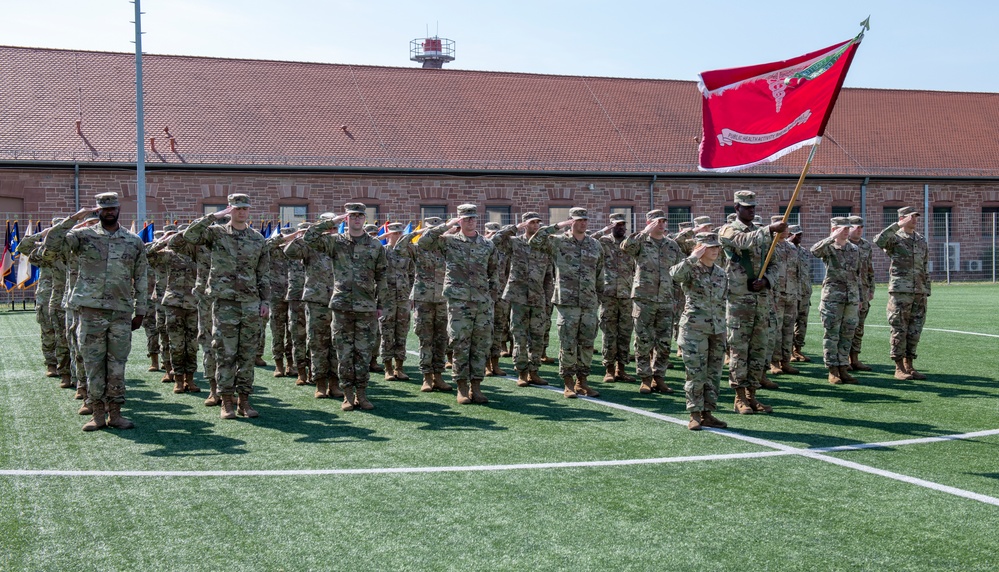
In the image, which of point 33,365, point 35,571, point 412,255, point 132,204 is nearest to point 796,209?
point 132,204

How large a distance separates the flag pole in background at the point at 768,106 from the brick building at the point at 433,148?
79.4 feet

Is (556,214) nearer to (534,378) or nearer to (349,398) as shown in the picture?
(534,378)

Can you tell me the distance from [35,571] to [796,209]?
35137 mm

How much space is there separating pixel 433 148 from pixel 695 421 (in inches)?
1035

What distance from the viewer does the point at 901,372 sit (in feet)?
39.4

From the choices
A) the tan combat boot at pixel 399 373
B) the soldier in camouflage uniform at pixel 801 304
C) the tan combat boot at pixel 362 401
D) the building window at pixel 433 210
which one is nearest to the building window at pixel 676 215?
the building window at pixel 433 210

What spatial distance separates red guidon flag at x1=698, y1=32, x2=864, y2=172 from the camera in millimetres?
8820

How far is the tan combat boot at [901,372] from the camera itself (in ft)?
39.0

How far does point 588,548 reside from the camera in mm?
5281

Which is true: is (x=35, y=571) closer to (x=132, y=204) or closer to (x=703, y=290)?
(x=703, y=290)

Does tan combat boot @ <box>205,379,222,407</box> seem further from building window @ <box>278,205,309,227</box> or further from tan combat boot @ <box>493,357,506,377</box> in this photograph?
building window @ <box>278,205,309,227</box>

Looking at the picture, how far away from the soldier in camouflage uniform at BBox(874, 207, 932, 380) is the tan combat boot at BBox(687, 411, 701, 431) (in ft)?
14.9

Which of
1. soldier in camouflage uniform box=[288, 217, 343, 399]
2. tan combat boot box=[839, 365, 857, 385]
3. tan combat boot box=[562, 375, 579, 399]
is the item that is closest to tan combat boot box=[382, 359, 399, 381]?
soldier in camouflage uniform box=[288, 217, 343, 399]

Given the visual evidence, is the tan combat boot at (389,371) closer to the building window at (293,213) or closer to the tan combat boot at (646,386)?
the tan combat boot at (646,386)
